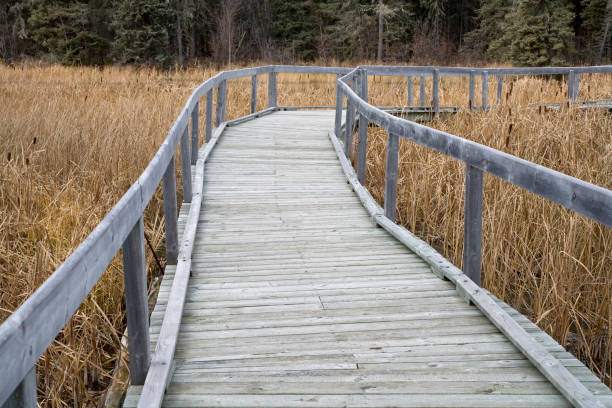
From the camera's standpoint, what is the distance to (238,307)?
10.8 ft

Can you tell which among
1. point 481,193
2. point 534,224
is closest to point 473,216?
point 481,193

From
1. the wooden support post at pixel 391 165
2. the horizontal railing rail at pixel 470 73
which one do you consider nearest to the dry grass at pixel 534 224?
the wooden support post at pixel 391 165

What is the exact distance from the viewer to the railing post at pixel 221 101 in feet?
30.3

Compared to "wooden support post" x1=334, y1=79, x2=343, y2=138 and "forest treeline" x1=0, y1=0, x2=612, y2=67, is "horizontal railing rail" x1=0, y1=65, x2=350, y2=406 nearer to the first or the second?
"wooden support post" x1=334, y1=79, x2=343, y2=138

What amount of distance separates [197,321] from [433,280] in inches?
55.4

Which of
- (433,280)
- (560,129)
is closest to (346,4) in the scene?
(560,129)

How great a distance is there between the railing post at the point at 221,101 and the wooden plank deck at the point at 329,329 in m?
4.31

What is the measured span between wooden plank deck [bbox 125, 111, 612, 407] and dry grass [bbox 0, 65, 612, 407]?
0.53m

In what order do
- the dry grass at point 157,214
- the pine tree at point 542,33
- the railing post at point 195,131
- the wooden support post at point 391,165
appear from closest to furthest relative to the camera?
the dry grass at point 157,214 → the wooden support post at point 391,165 → the railing post at point 195,131 → the pine tree at point 542,33

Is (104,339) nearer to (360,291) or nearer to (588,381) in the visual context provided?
(360,291)

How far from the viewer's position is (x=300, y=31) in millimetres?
41344

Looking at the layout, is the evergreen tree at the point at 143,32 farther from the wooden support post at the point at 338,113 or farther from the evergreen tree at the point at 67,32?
the wooden support post at the point at 338,113

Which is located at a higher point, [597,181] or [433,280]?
[597,181]

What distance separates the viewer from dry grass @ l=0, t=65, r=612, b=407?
3541mm
